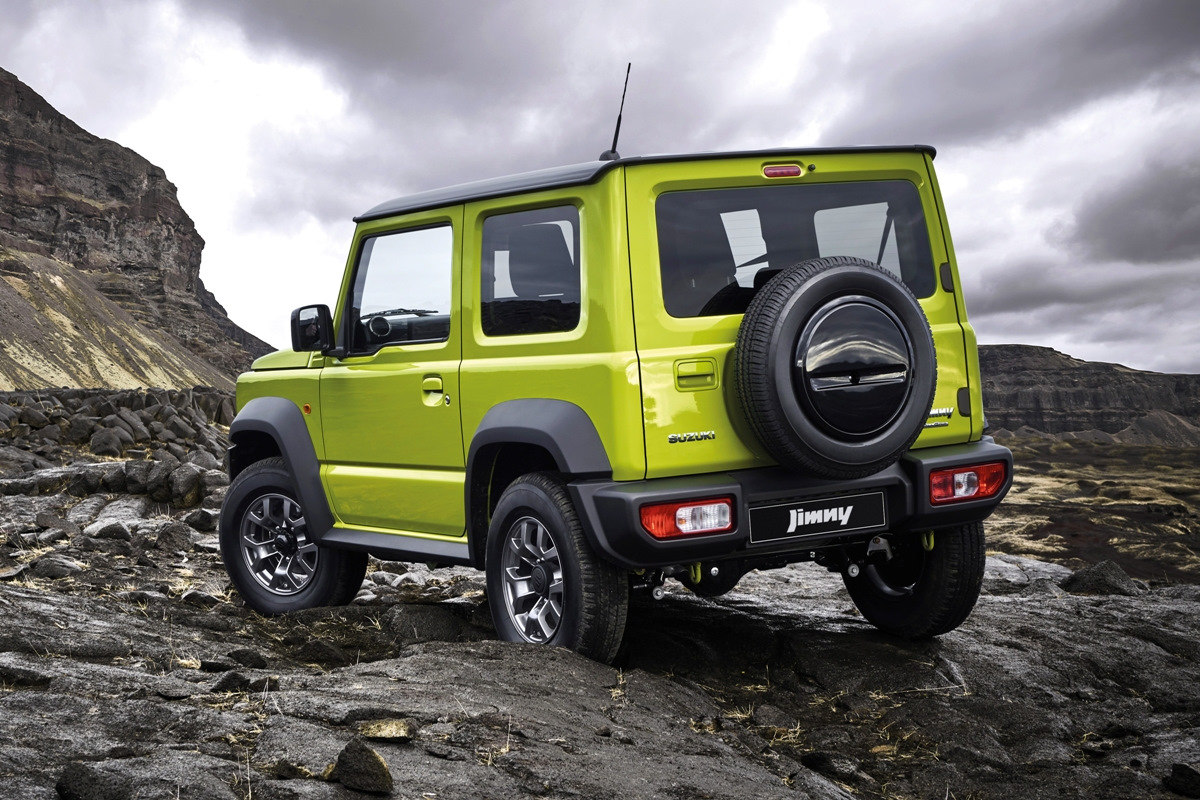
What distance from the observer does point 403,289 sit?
228 inches

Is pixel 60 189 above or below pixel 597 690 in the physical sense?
above

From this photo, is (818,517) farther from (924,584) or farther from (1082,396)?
(1082,396)

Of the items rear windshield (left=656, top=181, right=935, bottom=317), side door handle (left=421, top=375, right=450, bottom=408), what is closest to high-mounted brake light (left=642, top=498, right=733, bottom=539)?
rear windshield (left=656, top=181, right=935, bottom=317)

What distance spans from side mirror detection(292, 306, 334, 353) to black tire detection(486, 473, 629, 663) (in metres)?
1.71

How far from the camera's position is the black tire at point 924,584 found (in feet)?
17.9

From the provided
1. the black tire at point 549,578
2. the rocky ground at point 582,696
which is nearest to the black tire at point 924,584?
the rocky ground at point 582,696

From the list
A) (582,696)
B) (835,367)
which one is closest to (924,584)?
(835,367)

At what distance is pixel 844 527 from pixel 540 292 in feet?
5.70

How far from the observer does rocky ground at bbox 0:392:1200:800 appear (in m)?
3.12

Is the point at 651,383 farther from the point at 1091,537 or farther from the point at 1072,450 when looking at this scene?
the point at 1072,450

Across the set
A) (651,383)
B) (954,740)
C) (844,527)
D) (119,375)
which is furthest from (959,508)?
(119,375)

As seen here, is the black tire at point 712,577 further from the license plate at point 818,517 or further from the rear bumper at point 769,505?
the license plate at point 818,517

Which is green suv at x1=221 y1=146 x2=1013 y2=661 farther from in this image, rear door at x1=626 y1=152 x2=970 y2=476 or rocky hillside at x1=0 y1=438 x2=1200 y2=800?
rocky hillside at x1=0 y1=438 x2=1200 y2=800

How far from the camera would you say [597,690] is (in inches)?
171
